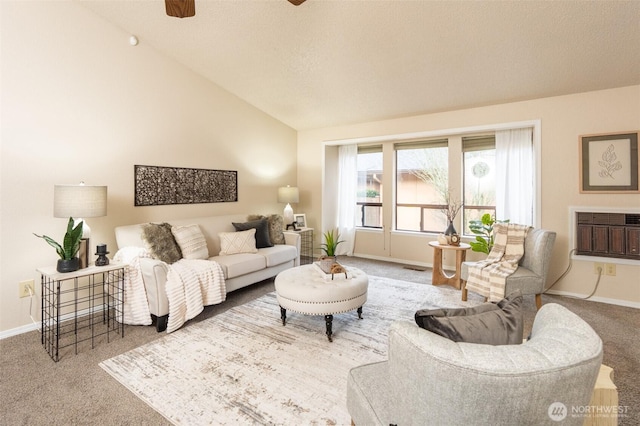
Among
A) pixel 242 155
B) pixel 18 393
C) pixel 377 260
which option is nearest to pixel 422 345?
pixel 18 393

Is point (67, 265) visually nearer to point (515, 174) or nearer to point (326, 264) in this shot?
point (326, 264)

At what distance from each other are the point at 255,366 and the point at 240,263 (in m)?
1.43

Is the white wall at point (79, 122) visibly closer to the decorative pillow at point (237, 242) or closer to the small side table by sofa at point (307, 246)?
the decorative pillow at point (237, 242)

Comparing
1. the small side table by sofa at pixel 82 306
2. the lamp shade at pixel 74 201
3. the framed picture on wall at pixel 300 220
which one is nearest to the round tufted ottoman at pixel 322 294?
the small side table by sofa at pixel 82 306

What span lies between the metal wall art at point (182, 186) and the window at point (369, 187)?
2.39 metres

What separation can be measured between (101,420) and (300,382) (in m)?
1.10

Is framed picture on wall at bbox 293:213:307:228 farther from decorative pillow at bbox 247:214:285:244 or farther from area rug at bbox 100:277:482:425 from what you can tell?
area rug at bbox 100:277:482:425

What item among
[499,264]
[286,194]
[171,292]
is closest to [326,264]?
[171,292]

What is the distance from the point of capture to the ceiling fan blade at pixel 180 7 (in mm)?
2158

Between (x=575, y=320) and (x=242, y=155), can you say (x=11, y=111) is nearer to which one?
(x=242, y=155)

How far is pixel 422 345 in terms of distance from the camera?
2.58 feet

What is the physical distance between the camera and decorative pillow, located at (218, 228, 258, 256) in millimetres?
3734

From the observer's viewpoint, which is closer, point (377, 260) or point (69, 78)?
point (69, 78)

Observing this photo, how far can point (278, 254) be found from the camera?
3.96 m
